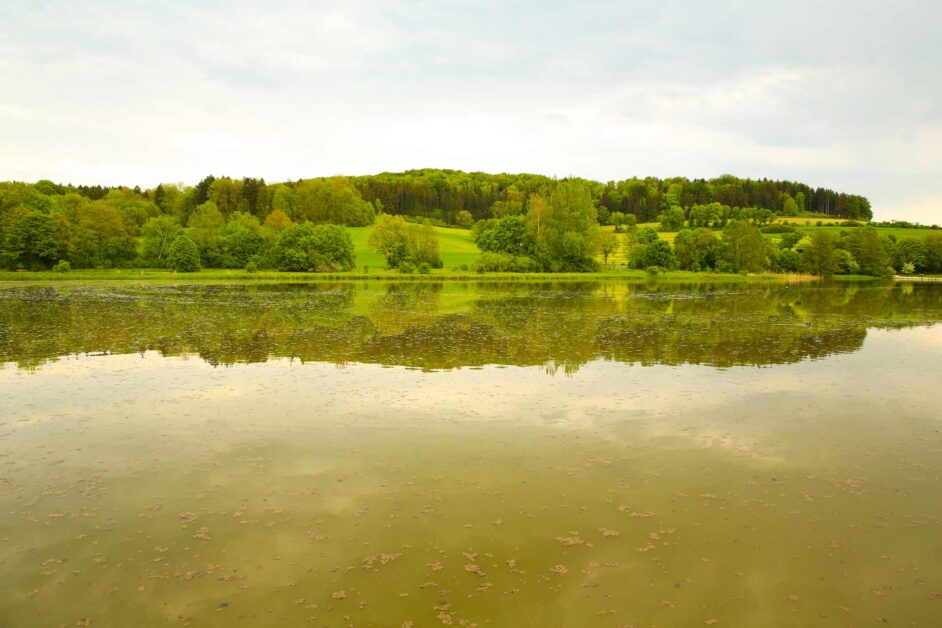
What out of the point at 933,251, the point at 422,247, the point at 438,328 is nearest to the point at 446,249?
the point at 422,247

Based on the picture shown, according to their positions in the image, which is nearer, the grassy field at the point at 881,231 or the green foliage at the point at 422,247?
the green foliage at the point at 422,247

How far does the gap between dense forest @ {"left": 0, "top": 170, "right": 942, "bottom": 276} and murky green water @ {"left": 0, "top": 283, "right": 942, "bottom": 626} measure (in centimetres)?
5838

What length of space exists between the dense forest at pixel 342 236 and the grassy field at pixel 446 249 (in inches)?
153

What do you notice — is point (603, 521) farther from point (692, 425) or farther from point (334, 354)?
point (334, 354)

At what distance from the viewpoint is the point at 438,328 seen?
26.6 m

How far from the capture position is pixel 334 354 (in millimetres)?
20094

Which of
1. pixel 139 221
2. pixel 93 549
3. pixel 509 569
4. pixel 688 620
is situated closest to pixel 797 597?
pixel 688 620

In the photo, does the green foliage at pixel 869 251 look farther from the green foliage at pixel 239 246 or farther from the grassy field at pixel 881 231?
the green foliage at pixel 239 246

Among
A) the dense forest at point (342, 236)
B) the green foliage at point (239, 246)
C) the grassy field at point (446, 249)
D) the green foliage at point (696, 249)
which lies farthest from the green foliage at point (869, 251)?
the green foliage at point (239, 246)

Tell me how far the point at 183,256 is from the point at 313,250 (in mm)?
15375

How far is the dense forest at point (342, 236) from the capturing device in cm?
7169

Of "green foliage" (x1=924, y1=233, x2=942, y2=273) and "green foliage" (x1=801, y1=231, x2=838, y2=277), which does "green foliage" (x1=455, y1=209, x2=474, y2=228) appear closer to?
"green foliage" (x1=801, y1=231, x2=838, y2=277)

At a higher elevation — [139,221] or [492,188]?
[492,188]

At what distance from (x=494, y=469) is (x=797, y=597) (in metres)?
4.64
